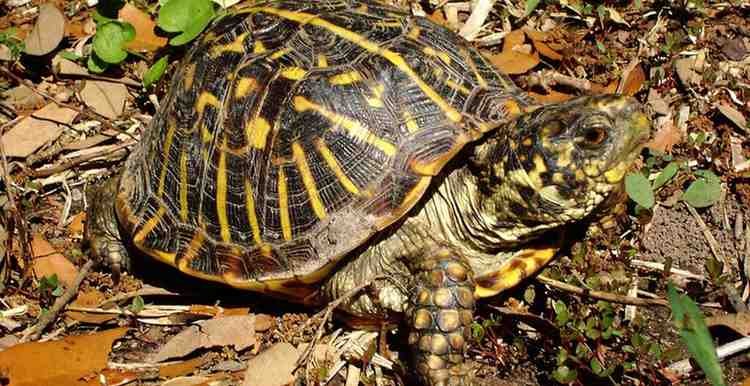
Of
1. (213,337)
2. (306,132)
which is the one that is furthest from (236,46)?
(213,337)

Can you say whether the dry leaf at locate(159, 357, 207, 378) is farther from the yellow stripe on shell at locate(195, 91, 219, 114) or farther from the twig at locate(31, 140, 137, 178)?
the twig at locate(31, 140, 137, 178)

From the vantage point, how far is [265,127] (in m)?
3.36

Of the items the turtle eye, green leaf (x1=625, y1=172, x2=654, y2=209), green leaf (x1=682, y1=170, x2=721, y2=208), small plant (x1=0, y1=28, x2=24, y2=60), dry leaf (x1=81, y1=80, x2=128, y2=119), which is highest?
small plant (x1=0, y1=28, x2=24, y2=60)

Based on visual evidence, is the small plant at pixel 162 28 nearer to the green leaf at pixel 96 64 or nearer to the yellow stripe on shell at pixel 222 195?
the green leaf at pixel 96 64

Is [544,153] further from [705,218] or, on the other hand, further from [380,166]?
[705,218]

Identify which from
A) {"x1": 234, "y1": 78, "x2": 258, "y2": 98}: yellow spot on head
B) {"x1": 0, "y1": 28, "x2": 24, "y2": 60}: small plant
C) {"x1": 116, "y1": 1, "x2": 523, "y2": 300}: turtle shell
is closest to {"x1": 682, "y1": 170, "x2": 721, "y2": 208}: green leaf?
{"x1": 116, "y1": 1, "x2": 523, "y2": 300}: turtle shell

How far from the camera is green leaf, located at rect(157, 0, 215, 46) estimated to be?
14.5 feet

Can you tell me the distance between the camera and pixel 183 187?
3.64m

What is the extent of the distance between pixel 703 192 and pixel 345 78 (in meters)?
1.69

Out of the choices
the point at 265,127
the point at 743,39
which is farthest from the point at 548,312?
the point at 743,39

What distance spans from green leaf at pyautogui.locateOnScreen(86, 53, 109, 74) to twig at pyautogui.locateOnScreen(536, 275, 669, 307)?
8.75 ft

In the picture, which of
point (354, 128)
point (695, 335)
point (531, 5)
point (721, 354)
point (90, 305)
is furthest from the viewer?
point (531, 5)

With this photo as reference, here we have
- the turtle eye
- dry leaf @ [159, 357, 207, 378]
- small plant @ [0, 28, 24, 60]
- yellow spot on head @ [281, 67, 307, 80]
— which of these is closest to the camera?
the turtle eye

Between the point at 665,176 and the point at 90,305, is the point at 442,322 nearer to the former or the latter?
the point at 665,176
